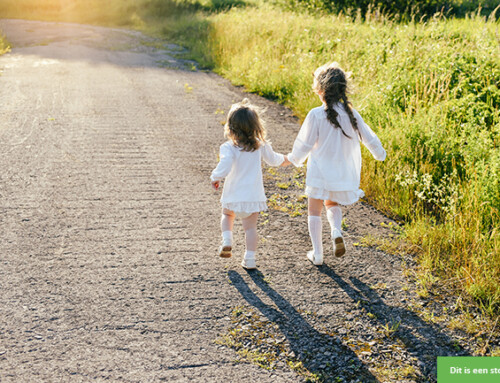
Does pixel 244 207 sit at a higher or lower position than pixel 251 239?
higher

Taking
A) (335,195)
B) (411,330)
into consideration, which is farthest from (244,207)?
(411,330)

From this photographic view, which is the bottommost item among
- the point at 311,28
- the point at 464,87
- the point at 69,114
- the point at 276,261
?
the point at 276,261

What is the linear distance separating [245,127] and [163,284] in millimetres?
1405

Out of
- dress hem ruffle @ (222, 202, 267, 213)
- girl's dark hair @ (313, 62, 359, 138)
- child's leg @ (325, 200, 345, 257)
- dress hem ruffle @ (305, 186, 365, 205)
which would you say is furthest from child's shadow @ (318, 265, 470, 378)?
girl's dark hair @ (313, 62, 359, 138)

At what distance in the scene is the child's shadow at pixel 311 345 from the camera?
315 centimetres

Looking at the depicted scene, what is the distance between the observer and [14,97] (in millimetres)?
9844

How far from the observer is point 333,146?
14.1 ft

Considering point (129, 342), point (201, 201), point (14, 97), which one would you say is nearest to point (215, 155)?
point (201, 201)

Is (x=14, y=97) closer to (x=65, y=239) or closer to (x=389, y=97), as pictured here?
(x=65, y=239)

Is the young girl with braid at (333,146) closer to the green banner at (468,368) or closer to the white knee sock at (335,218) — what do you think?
the white knee sock at (335,218)

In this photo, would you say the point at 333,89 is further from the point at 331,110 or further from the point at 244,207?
the point at 244,207

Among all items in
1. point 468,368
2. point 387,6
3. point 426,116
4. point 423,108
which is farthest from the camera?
point 387,6

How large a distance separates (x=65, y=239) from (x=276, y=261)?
1953mm

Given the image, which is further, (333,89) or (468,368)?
(333,89)
